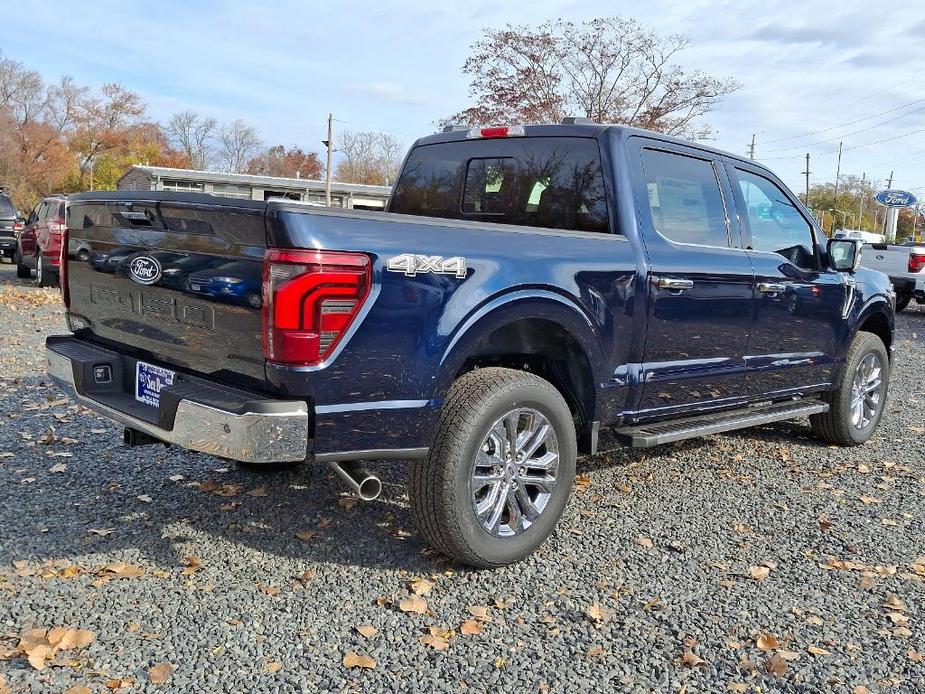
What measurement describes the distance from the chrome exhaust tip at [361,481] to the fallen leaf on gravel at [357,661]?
595 millimetres

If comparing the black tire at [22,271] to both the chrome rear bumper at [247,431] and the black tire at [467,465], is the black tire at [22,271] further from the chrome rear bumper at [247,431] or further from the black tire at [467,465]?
the black tire at [467,465]

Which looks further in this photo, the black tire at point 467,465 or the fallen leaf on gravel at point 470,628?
the black tire at point 467,465

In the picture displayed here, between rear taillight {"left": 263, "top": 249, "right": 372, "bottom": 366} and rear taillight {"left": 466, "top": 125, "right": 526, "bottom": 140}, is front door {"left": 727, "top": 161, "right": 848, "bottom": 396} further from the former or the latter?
rear taillight {"left": 263, "top": 249, "right": 372, "bottom": 366}

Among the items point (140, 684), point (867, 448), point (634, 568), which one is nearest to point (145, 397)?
point (140, 684)

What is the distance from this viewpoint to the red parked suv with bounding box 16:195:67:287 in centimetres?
1440

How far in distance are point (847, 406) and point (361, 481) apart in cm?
407

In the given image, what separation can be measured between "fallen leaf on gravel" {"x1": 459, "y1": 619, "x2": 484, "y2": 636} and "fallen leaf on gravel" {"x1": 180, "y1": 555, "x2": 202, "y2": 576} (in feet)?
3.86

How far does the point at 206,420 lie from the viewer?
2.95 m

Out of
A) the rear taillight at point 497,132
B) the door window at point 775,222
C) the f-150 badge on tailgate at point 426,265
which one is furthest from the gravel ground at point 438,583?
the rear taillight at point 497,132

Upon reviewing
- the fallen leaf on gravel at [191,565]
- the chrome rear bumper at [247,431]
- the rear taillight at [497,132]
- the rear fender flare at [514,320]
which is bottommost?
the fallen leaf on gravel at [191,565]

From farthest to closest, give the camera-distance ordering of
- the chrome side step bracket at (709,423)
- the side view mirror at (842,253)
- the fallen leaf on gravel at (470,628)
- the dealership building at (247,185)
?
the dealership building at (247,185) < the side view mirror at (842,253) < the chrome side step bracket at (709,423) < the fallen leaf on gravel at (470,628)

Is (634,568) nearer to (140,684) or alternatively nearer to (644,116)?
(140,684)

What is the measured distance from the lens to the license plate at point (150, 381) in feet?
11.1

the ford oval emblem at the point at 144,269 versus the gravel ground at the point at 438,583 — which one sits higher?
the ford oval emblem at the point at 144,269
